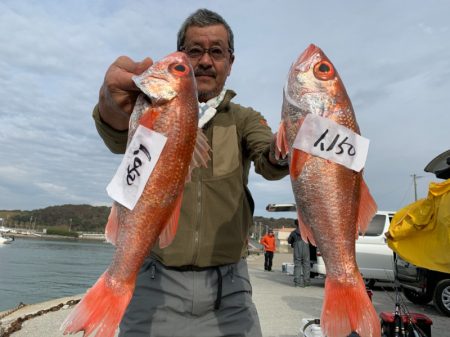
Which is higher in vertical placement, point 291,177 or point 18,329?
point 291,177

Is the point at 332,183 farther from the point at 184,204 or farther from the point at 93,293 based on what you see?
the point at 93,293

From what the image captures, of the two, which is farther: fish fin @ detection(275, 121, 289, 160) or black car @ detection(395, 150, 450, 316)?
black car @ detection(395, 150, 450, 316)

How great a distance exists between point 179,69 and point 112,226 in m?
0.85

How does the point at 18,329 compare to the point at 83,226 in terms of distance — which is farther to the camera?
the point at 83,226

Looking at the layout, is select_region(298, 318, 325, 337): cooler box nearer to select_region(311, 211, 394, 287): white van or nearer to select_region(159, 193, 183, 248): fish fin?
select_region(159, 193, 183, 248): fish fin

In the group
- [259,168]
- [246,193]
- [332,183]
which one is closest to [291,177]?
[332,183]

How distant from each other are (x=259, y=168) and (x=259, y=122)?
0.47m

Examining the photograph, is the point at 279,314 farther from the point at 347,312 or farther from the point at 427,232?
the point at 347,312

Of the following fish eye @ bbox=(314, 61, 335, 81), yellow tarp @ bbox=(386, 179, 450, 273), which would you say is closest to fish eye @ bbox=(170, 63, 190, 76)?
fish eye @ bbox=(314, 61, 335, 81)

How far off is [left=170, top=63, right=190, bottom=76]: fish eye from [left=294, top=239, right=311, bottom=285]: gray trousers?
11348 mm

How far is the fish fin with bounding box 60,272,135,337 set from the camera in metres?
1.78

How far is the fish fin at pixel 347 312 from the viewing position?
6.28ft

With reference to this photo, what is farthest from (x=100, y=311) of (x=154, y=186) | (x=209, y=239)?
(x=209, y=239)

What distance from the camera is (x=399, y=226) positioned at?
633cm
